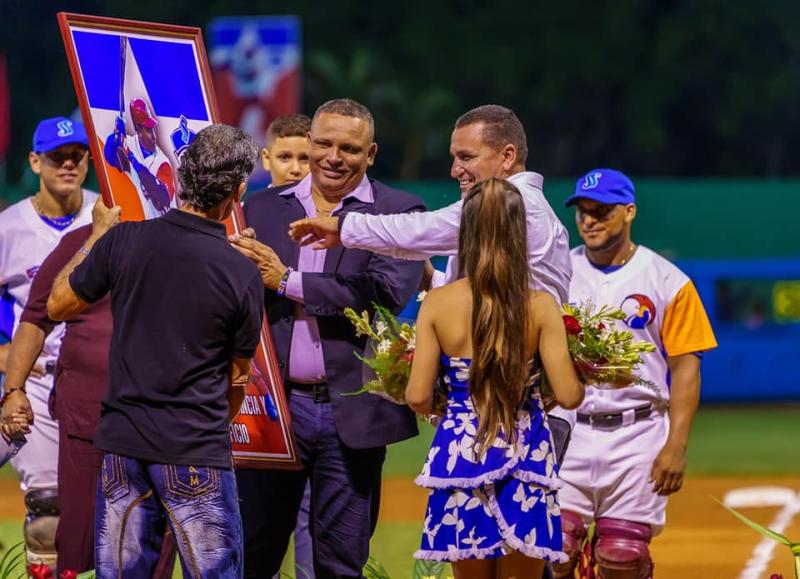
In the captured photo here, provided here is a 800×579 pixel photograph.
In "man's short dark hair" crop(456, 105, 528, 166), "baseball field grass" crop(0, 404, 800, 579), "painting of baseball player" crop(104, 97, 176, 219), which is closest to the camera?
"painting of baseball player" crop(104, 97, 176, 219)

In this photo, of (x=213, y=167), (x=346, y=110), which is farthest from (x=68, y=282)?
(x=346, y=110)

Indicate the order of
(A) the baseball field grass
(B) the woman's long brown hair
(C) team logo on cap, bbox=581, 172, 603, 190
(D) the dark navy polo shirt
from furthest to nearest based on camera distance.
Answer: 1. (A) the baseball field grass
2. (C) team logo on cap, bbox=581, 172, 603, 190
3. (B) the woman's long brown hair
4. (D) the dark navy polo shirt

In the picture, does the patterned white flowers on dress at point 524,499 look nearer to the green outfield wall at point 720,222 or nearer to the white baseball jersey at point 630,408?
the white baseball jersey at point 630,408

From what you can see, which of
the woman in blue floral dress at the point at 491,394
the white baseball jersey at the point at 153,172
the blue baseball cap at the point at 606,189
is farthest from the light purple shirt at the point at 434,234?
the blue baseball cap at the point at 606,189

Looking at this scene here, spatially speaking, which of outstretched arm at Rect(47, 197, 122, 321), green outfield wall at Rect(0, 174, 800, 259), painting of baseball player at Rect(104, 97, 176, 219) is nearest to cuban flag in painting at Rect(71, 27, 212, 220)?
painting of baseball player at Rect(104, 97, 176, 219)

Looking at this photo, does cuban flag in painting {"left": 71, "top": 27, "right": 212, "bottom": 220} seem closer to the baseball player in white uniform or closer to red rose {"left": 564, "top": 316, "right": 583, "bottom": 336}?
red rose {"left": 564, "top": 316, "right": 583, "bottom": 336}

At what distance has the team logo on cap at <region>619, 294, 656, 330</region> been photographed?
742cm

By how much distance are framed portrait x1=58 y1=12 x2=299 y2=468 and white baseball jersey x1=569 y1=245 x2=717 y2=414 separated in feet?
6.65

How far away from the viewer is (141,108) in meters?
5.95

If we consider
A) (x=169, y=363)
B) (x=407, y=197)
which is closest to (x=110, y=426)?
(x=169, y=363)

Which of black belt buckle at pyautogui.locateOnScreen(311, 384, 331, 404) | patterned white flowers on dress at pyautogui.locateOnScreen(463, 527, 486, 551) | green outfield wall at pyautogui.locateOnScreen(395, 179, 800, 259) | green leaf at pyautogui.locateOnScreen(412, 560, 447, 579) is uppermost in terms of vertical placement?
green outfield wall at pyautogui.locateOnScreen(395, 179, 800, 259)

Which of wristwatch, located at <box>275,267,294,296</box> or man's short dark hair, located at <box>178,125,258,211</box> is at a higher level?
man's short dark hair, located at <box>178,125,258,211</box>

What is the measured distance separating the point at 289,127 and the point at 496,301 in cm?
317

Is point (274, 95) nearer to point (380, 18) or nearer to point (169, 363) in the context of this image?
point (169, 363)
